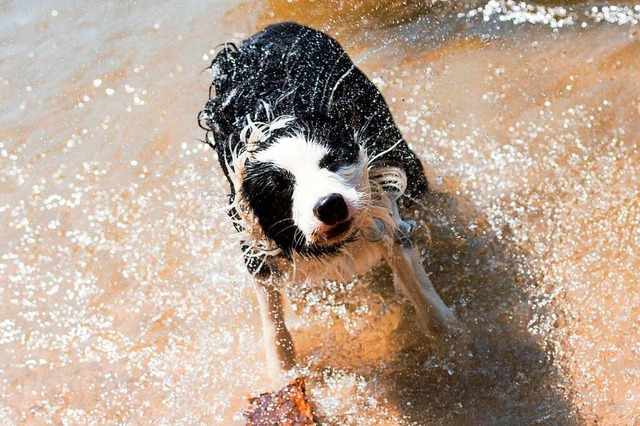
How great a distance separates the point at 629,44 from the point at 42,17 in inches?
145

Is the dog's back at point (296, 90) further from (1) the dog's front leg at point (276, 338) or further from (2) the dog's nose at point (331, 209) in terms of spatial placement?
(1) the dog's front leg at point (276, 338)

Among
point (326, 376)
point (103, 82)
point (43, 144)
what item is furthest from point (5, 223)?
point (326, 376)

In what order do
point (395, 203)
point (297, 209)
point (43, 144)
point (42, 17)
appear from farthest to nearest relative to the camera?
point (42, 17) → point (43, 144) → point (395, 203) → point (297, 209)

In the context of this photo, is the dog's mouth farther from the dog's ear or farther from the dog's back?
the dog's ear

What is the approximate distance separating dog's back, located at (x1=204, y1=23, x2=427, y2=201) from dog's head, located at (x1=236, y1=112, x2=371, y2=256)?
0.45ft

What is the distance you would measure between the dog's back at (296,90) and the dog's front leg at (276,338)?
67 cm

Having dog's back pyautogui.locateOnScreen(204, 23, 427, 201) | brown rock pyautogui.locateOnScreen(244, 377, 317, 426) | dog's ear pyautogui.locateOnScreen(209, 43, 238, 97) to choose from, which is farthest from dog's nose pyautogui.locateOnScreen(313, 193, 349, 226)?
dog's ear pyautogui.locateOnScreen(209, 43, 238, 97)

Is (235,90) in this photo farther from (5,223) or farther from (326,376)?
(5,223)

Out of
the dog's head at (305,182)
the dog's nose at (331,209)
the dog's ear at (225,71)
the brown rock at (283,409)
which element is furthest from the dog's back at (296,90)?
the brown rock at (283,409)

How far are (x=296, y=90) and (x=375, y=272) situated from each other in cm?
108

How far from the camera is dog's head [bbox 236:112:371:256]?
234cm

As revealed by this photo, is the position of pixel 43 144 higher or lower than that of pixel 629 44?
higher

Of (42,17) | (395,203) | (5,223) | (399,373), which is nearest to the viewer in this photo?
(395,203)

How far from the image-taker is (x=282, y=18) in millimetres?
4410
